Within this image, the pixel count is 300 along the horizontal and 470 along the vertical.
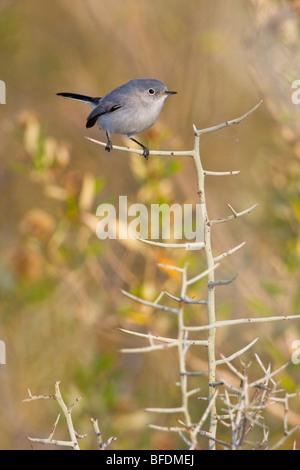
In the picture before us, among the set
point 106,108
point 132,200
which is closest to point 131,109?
point 106,108

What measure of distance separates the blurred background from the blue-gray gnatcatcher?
10.2 inches

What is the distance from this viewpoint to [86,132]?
462 centimetres

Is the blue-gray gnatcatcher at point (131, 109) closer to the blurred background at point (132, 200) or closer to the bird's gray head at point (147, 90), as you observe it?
the bird's gray head at point (147, 90)

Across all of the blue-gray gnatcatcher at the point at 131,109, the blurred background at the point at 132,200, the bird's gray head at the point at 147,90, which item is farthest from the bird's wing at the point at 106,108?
the blurred background at the point at 132,200

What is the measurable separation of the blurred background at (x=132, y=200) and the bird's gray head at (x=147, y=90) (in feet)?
0.77

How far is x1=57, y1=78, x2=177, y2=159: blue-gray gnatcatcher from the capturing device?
3100 mm

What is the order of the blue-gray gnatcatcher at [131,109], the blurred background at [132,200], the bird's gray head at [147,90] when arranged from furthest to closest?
the blurred background at [132,200] → the bird's gray head at [147,90] → the blue-gray gnatcatcher at [131,109]

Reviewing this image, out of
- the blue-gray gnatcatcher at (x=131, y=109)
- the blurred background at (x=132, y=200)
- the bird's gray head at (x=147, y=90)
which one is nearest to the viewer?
the blue-gray gnatcatcher at (x=131, y=109)

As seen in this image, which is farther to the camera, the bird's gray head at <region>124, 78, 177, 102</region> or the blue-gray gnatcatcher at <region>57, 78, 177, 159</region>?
the bird's gray head at <region>124, 78, 177, 102</region>

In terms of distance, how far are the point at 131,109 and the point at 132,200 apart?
37.8 inches

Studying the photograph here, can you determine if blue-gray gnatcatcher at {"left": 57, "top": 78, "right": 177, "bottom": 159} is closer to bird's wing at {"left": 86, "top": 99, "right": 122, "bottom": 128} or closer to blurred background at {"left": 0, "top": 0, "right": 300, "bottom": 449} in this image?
bird's wing at {"left": 86, "top": 99, "right": 122, "bottom": 128}

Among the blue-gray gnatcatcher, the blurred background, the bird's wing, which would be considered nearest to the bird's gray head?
the blue-gray gnatcatcher

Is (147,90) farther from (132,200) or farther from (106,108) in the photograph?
(132,200)

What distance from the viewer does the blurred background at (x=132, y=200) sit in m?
3.47
